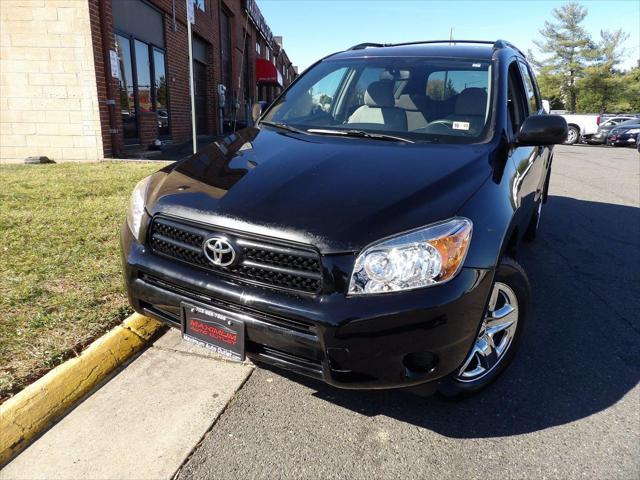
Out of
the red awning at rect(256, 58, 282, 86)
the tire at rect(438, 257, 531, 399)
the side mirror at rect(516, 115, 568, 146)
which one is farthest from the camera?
the red awning at rect(256, 58, 282, 86)

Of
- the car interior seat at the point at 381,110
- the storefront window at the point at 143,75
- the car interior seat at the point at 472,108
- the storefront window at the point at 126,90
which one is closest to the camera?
the car interior seat at the point at 472,108

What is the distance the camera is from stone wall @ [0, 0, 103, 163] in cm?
836

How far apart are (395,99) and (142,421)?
97.2 inches

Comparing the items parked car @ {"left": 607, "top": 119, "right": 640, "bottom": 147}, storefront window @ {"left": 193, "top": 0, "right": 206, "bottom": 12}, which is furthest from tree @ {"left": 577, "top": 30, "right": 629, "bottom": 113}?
storefront window @ {"left": 193, "top": 0, "right": 206, "bottom": 12}

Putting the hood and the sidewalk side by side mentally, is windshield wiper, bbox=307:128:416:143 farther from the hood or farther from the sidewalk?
the sidewalk

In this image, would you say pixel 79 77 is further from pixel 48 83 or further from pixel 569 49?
pixel 569 49

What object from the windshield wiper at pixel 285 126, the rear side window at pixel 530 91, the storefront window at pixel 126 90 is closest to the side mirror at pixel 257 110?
the windshield wiper at pixel 285 126

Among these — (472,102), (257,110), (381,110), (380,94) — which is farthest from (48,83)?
(472,102)

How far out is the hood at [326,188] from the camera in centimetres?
195

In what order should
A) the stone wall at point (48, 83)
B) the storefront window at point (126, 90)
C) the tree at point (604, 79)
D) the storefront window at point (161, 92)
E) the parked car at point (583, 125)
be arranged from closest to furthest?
the stone wall at point (48, 83) < the storefront window at point (126, 90) < the storefront window at point (161, 92) < the parked car at point (583, 125) < the tree at point (604, 79)

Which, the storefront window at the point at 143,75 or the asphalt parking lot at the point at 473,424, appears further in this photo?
the storefront window at the point at 143,75

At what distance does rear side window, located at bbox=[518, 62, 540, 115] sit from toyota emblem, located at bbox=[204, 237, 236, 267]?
3066 mm

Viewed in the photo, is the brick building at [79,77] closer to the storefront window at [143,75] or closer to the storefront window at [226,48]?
the storefront window at [143,75]

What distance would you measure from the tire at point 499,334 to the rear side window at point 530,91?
2.26m
